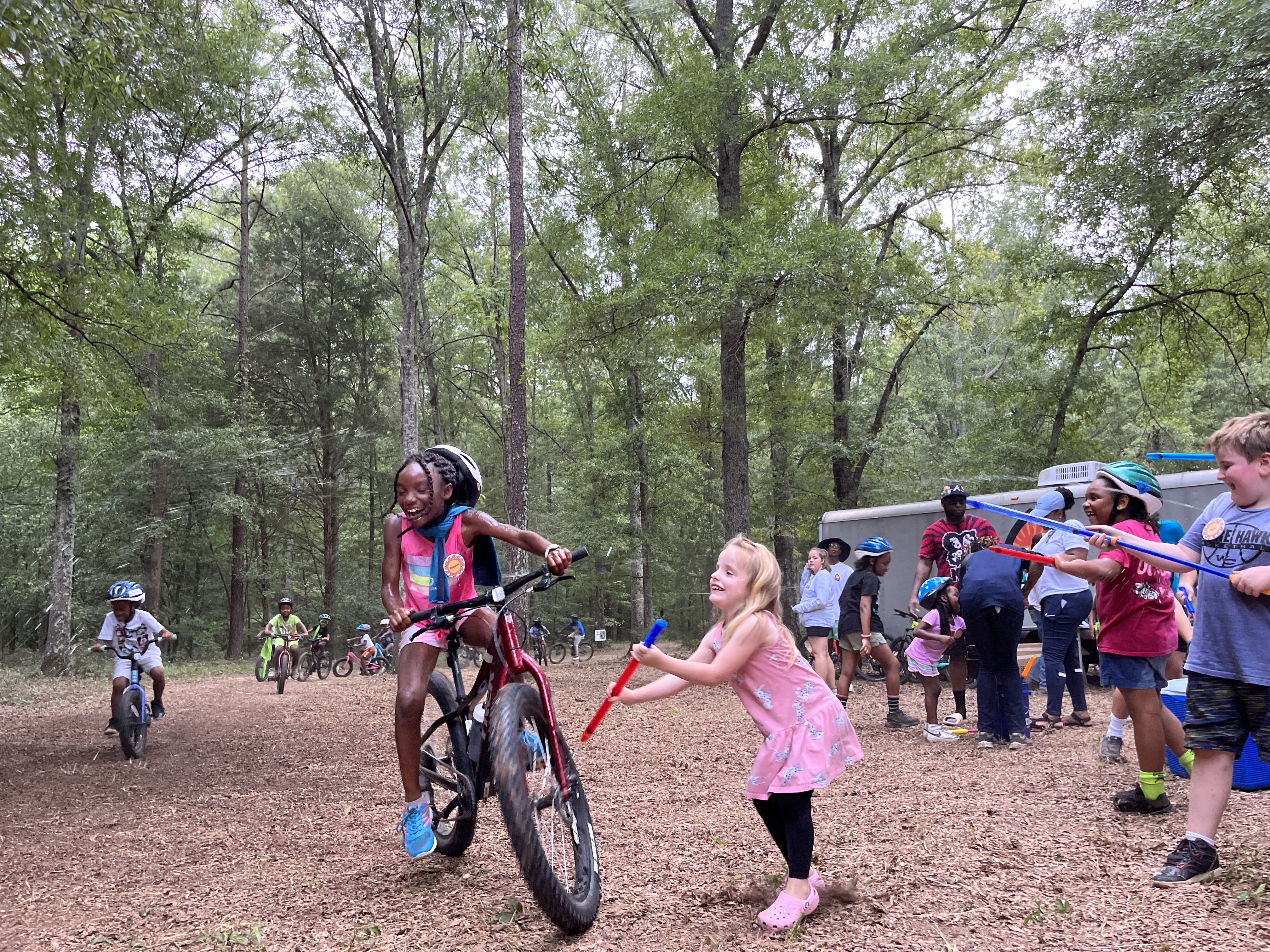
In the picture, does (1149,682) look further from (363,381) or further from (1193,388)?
(363,381)

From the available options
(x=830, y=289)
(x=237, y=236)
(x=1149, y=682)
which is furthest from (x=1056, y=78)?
(x=237, y=236)

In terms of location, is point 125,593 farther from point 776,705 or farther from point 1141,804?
point 1141,804

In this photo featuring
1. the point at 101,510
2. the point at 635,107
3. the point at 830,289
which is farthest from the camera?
the point at 101,510

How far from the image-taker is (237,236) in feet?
83.6

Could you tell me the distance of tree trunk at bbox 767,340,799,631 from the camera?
682 inches

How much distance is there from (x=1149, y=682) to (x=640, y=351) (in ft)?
32.4

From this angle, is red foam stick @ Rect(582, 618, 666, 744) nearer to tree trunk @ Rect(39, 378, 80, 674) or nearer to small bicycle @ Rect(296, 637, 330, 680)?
tree trunk @ Rect(39, 378, 80, 674)

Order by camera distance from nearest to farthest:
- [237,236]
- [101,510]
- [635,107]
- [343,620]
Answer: [635,107] < [101,510] < [237,236] < [343,620]

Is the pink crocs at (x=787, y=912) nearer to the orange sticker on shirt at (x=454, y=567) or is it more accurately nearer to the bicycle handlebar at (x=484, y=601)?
the bicycle handlebar at (x=484, y=601)

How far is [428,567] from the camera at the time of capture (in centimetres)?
374

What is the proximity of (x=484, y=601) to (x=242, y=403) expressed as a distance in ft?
69.0

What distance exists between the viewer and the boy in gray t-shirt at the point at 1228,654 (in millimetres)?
2934

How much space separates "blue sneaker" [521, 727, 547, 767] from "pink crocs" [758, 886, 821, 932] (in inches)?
38.0

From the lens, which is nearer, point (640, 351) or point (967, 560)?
point (967, 560)
